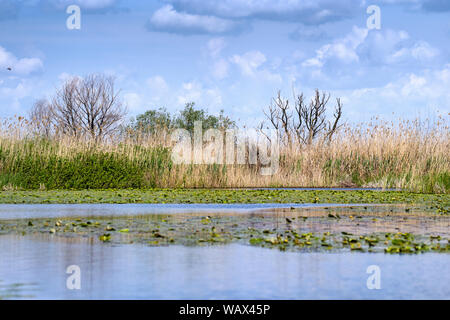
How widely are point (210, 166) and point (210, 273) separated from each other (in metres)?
19.1

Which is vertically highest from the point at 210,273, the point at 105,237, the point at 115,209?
the point at 115,209

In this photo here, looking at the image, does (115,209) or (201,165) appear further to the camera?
(201,165)

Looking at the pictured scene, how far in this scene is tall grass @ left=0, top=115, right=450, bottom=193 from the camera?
24.5m

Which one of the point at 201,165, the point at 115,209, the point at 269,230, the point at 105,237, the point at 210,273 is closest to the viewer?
the point at 210,273

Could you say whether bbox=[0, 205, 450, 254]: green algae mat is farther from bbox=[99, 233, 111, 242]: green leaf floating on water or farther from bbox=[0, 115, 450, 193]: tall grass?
bbox=[0, 115, 450, 193]: tall grass

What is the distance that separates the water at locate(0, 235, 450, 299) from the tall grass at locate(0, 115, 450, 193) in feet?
53.3

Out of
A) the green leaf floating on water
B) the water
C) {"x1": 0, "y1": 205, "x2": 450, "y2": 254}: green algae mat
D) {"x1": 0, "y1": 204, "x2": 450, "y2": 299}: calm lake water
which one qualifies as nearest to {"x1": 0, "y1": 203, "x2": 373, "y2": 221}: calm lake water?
{"x1": 0, "y1": 205, "x2": 450, "y2": 254}: green algae mat

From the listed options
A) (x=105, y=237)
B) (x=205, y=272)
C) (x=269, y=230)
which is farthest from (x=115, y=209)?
(x=205, y=272)

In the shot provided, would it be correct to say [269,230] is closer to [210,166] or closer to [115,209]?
[115,209]

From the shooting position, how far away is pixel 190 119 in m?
55.3

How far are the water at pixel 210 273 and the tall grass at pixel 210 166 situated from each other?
1624cm

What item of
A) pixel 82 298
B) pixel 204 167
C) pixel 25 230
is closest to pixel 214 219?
pixel 25 230

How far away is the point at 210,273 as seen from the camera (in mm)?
6234
